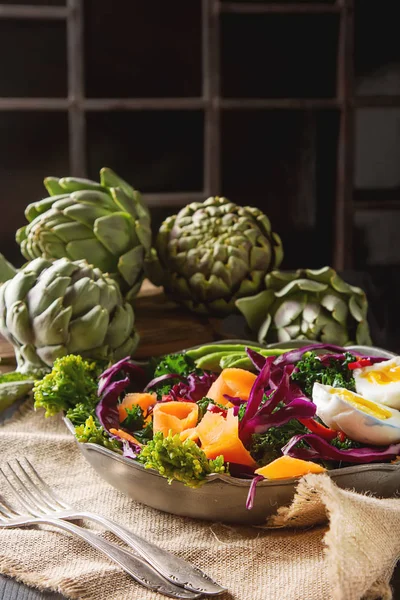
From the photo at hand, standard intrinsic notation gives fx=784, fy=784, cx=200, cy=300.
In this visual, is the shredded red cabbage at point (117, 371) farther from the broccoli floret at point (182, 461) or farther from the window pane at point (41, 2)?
the window pane at point (41, 2)

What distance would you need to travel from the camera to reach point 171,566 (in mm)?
897

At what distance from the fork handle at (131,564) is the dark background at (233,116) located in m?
2.57

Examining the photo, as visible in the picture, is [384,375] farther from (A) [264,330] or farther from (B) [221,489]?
(A) [264,330]

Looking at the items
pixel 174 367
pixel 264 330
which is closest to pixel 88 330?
pixel 174 367

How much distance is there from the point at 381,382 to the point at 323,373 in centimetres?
9

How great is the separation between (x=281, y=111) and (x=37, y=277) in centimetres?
232

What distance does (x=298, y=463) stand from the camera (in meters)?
1.00

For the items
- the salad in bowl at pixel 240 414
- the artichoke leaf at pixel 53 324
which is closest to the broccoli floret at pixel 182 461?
the salad in bowl at pixel 240 414

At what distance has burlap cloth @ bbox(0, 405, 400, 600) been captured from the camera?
2.79ft

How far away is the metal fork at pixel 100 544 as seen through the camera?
87 cm

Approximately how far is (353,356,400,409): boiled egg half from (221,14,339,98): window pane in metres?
2.60

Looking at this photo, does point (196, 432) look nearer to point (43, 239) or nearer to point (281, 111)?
point (43, 239)

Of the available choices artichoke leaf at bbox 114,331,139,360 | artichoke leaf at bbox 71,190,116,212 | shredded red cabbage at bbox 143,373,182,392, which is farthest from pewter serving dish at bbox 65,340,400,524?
artichoke leaf at bbox 71,190,116,212

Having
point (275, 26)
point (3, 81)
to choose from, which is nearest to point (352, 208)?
point (275, 26)
